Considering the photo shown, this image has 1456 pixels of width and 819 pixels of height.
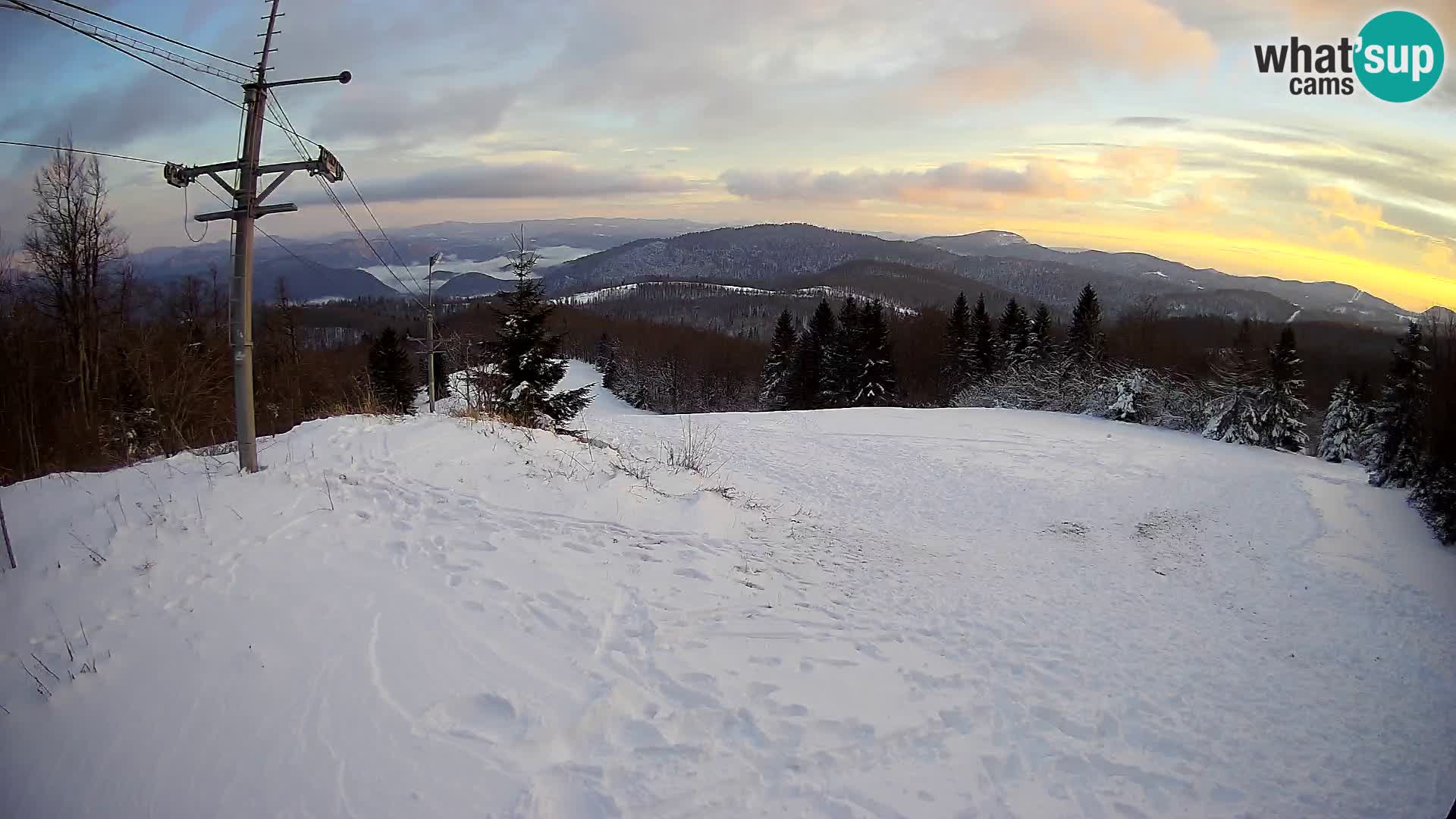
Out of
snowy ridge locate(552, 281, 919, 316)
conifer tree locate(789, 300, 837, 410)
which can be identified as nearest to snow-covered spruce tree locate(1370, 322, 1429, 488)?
conifer tree locate(789, 300, 837, 410)

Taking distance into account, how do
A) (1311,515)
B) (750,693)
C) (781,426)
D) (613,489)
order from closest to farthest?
(750,693) → (613,489) → (1311,515) → (781,426)

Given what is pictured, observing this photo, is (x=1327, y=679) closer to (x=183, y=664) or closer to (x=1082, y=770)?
(x=1082, y=770)

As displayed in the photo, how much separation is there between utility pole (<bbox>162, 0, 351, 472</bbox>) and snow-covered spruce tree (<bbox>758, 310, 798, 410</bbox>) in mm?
40518

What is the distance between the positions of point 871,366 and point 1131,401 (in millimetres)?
15667

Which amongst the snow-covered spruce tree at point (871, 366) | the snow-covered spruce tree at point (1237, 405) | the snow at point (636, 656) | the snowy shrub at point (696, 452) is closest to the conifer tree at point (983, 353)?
the snow-covered spruce tree at point (871, 366)

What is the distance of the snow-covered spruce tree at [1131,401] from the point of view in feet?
86.2

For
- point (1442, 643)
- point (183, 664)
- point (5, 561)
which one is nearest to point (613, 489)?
point (183, 664)

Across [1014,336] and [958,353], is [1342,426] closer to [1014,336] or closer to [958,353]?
[1014,336]

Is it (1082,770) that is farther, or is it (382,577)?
(382,577)

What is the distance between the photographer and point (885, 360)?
40.2 m

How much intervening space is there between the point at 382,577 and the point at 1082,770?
18.9 feet

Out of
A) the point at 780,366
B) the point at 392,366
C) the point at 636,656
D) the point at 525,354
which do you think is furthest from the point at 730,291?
the point at 636,656

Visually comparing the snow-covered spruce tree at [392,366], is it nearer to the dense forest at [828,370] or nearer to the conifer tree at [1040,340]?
the dense forest at [828,370]

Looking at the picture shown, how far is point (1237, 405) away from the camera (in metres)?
25.5
